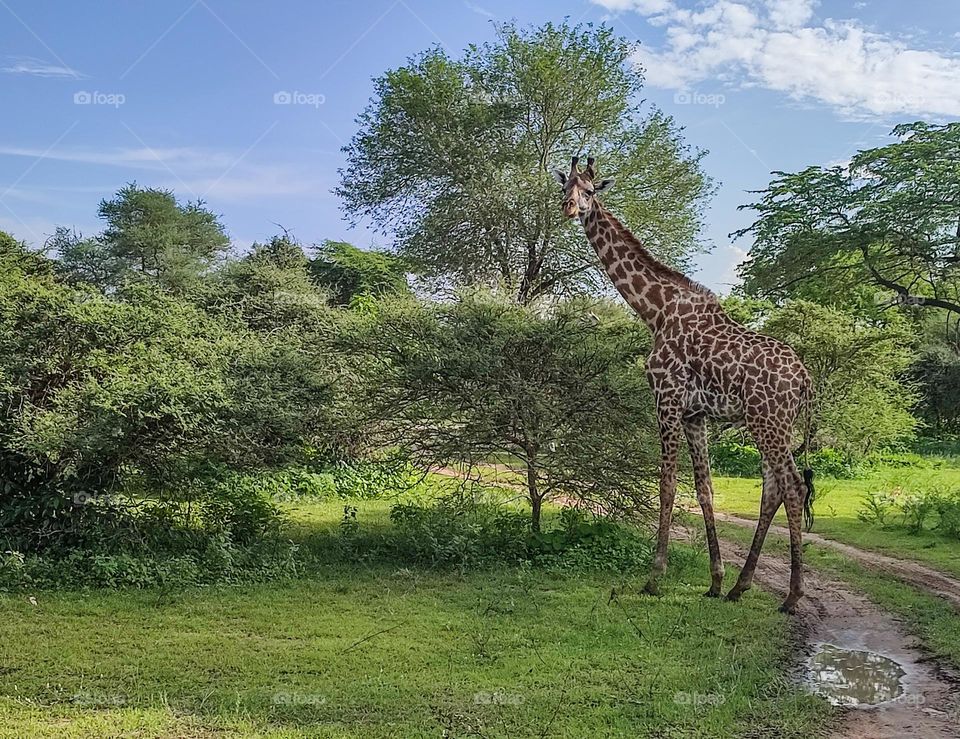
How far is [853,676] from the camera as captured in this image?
653 centimetres

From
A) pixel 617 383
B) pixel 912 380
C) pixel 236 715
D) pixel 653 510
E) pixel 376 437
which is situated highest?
pixel 912 380

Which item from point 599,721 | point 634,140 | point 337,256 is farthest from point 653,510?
point 337,256

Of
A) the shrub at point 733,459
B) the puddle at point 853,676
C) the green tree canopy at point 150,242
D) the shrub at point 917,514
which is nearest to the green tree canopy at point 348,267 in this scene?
the green tree canopy at point 150,242

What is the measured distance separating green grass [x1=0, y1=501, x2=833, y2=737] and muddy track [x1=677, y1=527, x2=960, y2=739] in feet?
0.93

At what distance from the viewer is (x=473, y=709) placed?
549 centimetres

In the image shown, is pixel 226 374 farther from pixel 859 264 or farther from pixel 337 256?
pixel 337 256

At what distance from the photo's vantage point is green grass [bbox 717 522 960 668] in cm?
725

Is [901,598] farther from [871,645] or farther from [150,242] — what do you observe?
[150,242]

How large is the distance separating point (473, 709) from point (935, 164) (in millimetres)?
11468

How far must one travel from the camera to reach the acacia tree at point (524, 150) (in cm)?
2448
